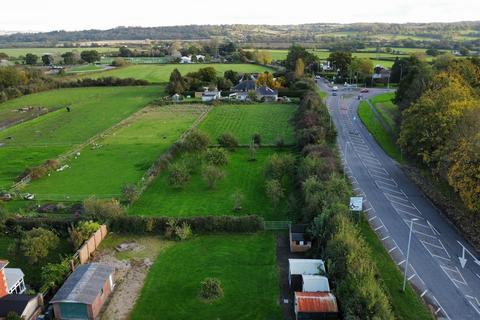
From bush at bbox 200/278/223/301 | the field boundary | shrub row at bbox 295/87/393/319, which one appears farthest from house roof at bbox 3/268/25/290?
shrub row at bbox 295/87/393/319

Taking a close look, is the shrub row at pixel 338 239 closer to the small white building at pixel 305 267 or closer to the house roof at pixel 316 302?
the house roof at pixel 316 302

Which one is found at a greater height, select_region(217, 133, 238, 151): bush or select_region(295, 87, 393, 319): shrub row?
select_region(295, 87, 393, 319): shrub row

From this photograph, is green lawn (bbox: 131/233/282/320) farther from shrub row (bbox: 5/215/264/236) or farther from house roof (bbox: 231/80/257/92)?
house roof (bbox: 231/80/257/92)

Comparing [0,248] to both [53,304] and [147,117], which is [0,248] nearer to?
[53,304]

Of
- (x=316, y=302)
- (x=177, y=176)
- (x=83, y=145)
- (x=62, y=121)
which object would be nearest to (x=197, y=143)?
(x=177, y=176)

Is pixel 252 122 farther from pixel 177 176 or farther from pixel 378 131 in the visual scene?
pixel 177 176

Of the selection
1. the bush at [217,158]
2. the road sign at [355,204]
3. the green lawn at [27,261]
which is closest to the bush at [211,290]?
the green lawn at [27,261]

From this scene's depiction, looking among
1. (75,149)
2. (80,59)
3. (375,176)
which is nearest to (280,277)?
(375,176)
